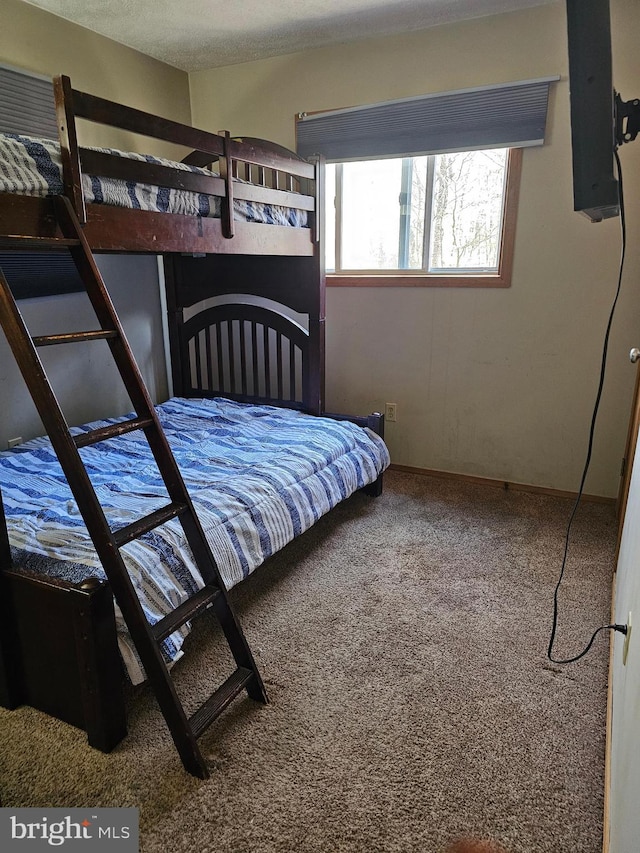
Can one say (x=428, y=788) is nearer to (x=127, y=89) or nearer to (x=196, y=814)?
(x=196, y=814)

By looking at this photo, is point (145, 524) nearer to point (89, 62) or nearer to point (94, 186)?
point (94, 186)

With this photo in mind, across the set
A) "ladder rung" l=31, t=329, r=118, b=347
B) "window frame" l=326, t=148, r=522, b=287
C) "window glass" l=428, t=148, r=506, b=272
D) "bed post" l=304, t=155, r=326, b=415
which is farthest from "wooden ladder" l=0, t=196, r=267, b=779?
"window glass" l=428, t=148, r=506, b=272

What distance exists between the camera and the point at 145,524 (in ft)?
4.81

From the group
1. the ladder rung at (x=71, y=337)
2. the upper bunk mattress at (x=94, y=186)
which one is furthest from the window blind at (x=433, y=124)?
the ladder rung at (x=71, y=337)

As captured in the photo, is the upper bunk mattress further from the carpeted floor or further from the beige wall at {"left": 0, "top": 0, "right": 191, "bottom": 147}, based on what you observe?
the carpeted floor

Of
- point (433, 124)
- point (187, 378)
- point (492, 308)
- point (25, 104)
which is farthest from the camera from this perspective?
point (187, 378)

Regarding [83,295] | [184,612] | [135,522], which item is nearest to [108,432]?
[135,522]

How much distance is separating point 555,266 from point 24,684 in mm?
2846

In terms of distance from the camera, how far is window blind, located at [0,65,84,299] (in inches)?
101

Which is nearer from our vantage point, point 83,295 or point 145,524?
point 145,524

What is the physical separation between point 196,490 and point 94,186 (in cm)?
108

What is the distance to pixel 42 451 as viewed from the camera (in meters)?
2.52

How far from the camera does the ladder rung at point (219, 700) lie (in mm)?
1414

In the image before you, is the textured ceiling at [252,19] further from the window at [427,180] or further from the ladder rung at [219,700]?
the ladder rung at [219,700]
